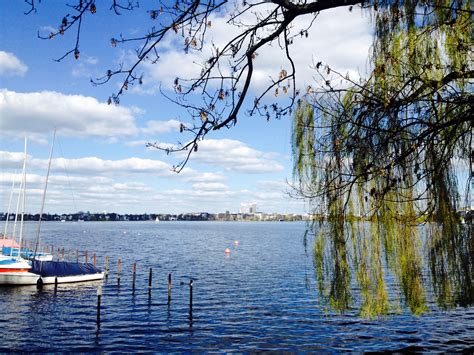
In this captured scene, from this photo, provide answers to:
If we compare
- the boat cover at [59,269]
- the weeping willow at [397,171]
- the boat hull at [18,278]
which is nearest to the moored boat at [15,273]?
the boat hull at [18,278]

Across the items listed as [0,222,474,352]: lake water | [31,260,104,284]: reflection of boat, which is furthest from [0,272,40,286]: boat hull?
[0,222,474,352]: lake water

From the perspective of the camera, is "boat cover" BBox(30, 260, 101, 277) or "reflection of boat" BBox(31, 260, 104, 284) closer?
"reflection of boat" BBox(31, 260, 104, 284)

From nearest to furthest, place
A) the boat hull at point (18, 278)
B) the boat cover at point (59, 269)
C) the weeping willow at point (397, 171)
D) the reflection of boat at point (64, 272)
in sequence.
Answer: the weeping willow at point (397, 171) → the boat hull at point (18, 278) → the reflection of boat at point (64, 272) → the boat cover at point (59, 269)

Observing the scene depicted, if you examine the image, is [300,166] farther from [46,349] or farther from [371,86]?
[46,349]

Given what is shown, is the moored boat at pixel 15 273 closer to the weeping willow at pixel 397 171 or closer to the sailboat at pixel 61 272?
the sailboat at pixel 61 272

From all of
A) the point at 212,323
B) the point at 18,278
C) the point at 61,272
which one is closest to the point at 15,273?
the point at 18,278

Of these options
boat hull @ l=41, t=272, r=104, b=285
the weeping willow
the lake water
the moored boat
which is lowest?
the lake water

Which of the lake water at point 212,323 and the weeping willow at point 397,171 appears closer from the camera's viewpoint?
the weeping willow at point 397,171

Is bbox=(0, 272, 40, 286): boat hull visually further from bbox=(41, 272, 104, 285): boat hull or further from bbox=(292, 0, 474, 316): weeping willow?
bbox=(292, 0, 474, 316): weeping willow

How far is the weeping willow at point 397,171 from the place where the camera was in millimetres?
9172

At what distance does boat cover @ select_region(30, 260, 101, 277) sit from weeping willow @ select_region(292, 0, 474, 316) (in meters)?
41.0

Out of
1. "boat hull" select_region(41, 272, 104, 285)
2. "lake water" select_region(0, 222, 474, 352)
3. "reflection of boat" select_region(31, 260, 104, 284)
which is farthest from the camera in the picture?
"reflection of boat" select_region(31, 260, 104, 284)

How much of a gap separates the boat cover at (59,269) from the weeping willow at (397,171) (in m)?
41.0

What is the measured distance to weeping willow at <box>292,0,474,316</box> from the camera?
9172mm
